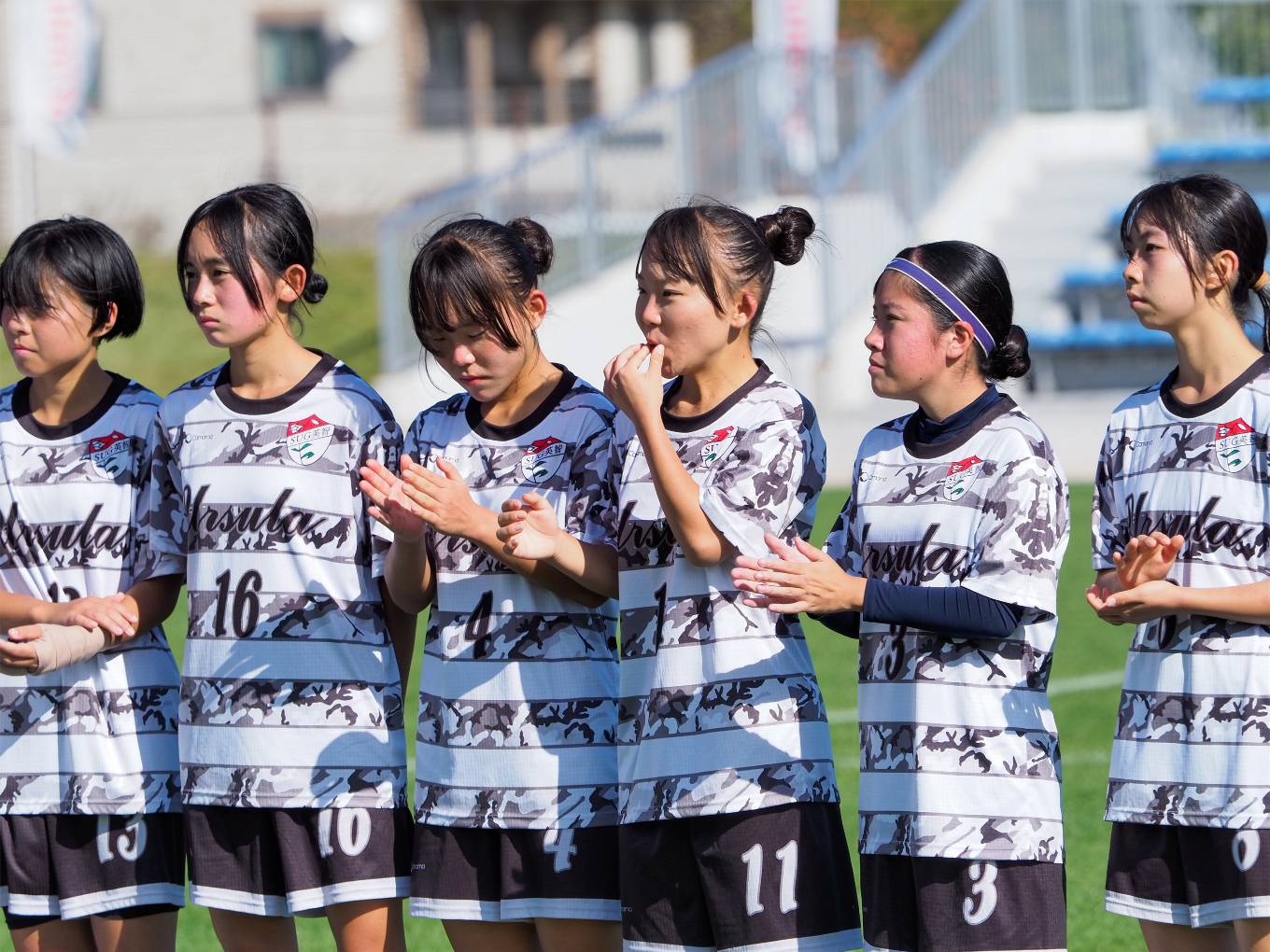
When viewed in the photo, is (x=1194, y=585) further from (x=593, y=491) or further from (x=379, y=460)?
(x=379, y=460)

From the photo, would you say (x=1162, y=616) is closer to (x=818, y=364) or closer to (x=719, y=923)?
(x=719, y=923)

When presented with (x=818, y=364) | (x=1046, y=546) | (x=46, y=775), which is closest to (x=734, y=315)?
(x=1046, y=546)

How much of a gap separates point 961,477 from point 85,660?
1934 mm

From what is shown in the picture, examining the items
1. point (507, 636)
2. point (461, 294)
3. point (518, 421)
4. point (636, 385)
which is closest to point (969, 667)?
point (636, 385)

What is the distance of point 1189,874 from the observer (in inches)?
120

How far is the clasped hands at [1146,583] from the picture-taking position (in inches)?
115

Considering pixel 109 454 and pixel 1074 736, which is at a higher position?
pixel 109 454

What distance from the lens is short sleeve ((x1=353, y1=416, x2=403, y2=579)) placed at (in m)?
3.44

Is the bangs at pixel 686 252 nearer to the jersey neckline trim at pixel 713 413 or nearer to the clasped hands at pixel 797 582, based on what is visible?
the jersey neckline trim at pixel 713 413

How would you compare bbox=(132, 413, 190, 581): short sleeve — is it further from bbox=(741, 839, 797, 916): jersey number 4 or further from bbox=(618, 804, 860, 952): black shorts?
bbox=(741, 839, 797, 916): jersey number 4

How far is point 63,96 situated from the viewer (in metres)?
20.1

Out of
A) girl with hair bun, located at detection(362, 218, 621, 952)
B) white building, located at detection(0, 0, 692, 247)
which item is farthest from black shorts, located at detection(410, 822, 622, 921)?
white building, located at detection(0, 0, 692, 247)

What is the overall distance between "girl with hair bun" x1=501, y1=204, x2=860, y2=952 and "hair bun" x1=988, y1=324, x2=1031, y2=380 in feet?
1.23

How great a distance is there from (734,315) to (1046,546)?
76cm
